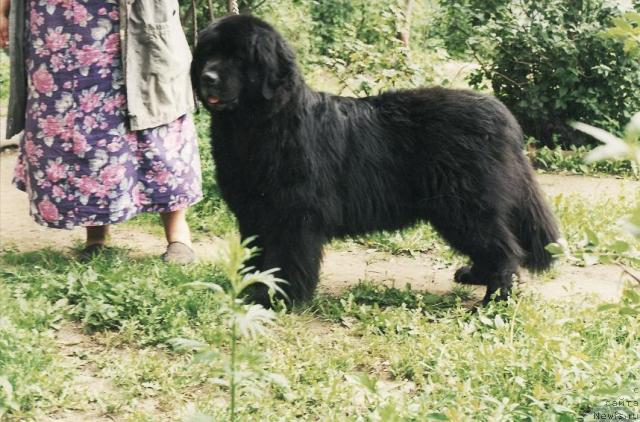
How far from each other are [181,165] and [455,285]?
1.60 meters

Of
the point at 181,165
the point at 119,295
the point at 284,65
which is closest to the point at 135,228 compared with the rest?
the point at 181,165

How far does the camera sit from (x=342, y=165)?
3883 millimetres

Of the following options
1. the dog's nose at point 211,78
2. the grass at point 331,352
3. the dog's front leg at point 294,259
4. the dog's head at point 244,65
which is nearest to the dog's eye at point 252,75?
the dog's head at point 244,65

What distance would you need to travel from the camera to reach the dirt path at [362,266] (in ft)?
13.9

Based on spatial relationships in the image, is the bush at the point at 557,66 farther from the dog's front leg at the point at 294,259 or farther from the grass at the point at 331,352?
the dog's front leg at the point at 294,259

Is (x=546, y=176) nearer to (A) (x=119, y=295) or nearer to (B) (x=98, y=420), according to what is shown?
(A) (x=119, y=295)

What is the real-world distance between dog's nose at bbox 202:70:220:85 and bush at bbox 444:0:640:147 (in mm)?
4252

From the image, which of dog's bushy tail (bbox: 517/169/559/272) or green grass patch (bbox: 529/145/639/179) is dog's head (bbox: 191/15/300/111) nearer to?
dog's bushy tail (bbox: 517/169/559/272)

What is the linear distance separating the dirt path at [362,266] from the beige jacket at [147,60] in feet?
3.02

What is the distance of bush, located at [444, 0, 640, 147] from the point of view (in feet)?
22.8

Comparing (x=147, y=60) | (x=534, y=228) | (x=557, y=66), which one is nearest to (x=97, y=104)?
(x=147, y=60)

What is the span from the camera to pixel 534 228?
13.2 ft

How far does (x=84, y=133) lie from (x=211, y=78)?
921 mm

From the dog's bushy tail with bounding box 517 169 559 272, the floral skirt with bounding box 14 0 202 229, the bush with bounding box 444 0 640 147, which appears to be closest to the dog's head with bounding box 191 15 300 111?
the floral skirt with bounding box 14 0 202 229
